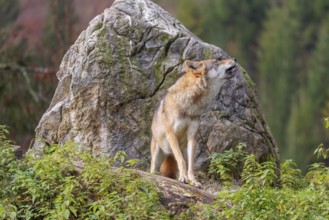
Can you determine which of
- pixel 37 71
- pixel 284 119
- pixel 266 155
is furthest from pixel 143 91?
pixel 284 119

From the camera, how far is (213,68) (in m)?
13.3

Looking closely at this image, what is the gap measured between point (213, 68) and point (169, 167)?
1472mm

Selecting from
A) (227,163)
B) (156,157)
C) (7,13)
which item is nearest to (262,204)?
(227,163)

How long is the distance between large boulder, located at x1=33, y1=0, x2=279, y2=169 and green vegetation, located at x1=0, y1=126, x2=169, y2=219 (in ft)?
8.44

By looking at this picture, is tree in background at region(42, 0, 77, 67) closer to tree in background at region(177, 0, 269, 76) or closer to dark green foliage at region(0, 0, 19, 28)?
dark green foliage at region(0, 0, 19, 28)

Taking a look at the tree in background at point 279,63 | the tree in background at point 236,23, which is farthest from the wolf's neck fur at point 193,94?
the tree in background at point 236,23

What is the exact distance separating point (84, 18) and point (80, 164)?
123ft

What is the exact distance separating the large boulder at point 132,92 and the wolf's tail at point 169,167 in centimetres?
75

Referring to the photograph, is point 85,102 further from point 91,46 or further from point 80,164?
point 80,164

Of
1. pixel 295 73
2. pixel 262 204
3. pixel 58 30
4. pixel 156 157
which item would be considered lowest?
pixel 295 73

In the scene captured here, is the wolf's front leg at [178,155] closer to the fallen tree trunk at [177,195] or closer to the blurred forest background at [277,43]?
the fallen tree trunk at [177,195]

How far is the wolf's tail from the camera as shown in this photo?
13.3 metres

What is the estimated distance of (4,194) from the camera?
11.0 meters

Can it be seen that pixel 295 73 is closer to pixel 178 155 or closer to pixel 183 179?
pixel 178 155
